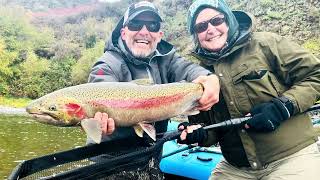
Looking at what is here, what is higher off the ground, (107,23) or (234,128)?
(234,128)

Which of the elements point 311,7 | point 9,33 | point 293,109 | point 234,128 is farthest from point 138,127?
point 9,33

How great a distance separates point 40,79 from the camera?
53.0 meters

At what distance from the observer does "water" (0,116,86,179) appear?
46.6 ft

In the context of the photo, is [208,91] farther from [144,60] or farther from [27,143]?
[27,143]

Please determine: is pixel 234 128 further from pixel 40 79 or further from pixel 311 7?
pixel 40 79

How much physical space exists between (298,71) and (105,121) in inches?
63.8

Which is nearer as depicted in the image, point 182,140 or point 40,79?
point 182,140

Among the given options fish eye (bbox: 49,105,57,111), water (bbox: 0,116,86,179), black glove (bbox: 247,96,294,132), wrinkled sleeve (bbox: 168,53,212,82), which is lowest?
water (bbox: 0,116,86,179)

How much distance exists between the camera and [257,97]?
3.68 m

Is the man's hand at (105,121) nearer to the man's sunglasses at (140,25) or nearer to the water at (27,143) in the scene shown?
the man's sunglasses at (140,25)

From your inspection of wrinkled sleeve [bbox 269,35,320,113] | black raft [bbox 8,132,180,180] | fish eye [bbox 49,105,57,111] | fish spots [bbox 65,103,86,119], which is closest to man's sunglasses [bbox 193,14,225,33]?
wrinkled sleeve [bbox 269,35,320,113]

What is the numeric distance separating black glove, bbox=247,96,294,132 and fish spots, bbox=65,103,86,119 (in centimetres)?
132

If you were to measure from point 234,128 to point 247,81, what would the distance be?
397 mm

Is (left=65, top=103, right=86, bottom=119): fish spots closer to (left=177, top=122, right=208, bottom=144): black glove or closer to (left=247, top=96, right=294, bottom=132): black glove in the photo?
(left=177, top=122, right=208, bottom=144): black glove
